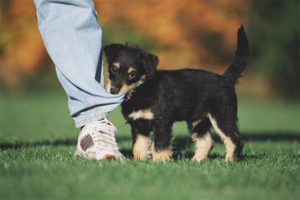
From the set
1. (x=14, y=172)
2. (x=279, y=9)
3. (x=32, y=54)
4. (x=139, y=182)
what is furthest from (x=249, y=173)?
(x=279, y=9)

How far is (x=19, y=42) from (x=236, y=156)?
698 inches


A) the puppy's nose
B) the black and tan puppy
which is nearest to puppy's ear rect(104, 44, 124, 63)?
the black and tan puppy

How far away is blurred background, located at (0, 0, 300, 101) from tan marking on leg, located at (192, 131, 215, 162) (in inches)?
539

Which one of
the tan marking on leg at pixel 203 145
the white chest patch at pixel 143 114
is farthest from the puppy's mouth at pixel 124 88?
the tan marking on leg at pixel 203 145

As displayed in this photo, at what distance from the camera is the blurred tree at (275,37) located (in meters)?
23.8

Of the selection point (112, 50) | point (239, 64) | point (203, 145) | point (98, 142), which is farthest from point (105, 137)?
point (239, 64)

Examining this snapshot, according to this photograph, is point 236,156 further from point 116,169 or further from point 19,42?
point 19,42

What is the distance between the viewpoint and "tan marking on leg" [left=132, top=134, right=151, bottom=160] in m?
4.25

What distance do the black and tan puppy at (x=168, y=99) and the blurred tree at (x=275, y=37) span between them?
19758 millimetres

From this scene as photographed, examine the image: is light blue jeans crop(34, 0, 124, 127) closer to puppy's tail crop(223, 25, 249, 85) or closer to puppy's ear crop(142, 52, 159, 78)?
puppy's ear crop(142, 52, 159, 78)

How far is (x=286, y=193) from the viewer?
2572 millimetres

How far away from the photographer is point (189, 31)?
18.9 m

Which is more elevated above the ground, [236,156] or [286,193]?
[286,193]

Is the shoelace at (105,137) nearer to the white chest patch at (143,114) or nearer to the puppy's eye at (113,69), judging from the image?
the white chest patch at (143,114)
